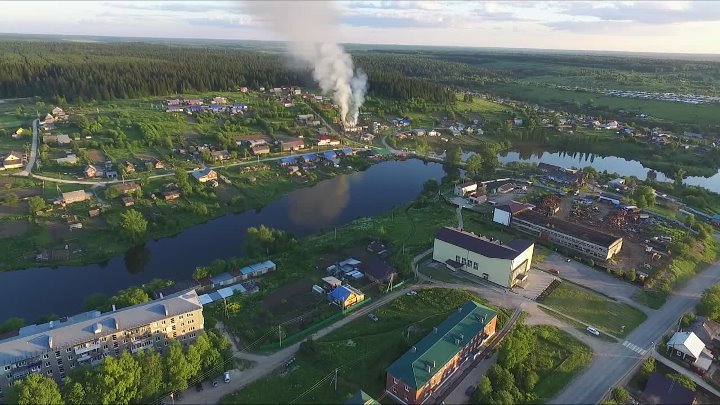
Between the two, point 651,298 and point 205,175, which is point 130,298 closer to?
point 205,175

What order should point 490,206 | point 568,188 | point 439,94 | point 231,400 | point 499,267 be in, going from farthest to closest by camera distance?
point 439,94, point 568,188, point 490,206, point 499,267, point 231,400

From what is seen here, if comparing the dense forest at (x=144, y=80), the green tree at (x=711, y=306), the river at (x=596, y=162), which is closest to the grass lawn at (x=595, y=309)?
the green tree at (x=711, y=306)

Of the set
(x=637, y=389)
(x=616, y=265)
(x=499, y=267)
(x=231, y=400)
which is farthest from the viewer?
(x=616, y=265)

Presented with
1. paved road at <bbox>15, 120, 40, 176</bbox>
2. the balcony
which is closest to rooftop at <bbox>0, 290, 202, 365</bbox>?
the balcony

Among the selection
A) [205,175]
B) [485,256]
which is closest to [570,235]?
[485,256]

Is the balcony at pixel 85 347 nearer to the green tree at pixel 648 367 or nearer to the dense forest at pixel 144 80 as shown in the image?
the green tree at pixel 648 367

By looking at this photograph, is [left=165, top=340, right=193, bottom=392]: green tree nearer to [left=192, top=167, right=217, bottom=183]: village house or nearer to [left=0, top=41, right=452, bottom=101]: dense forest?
[left=192, top=167, right=217, bottom=183]: village house

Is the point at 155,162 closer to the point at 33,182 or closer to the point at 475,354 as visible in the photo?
the point at 33,182

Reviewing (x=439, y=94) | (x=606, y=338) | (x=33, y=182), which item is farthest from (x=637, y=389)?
(x=439, y=94)
